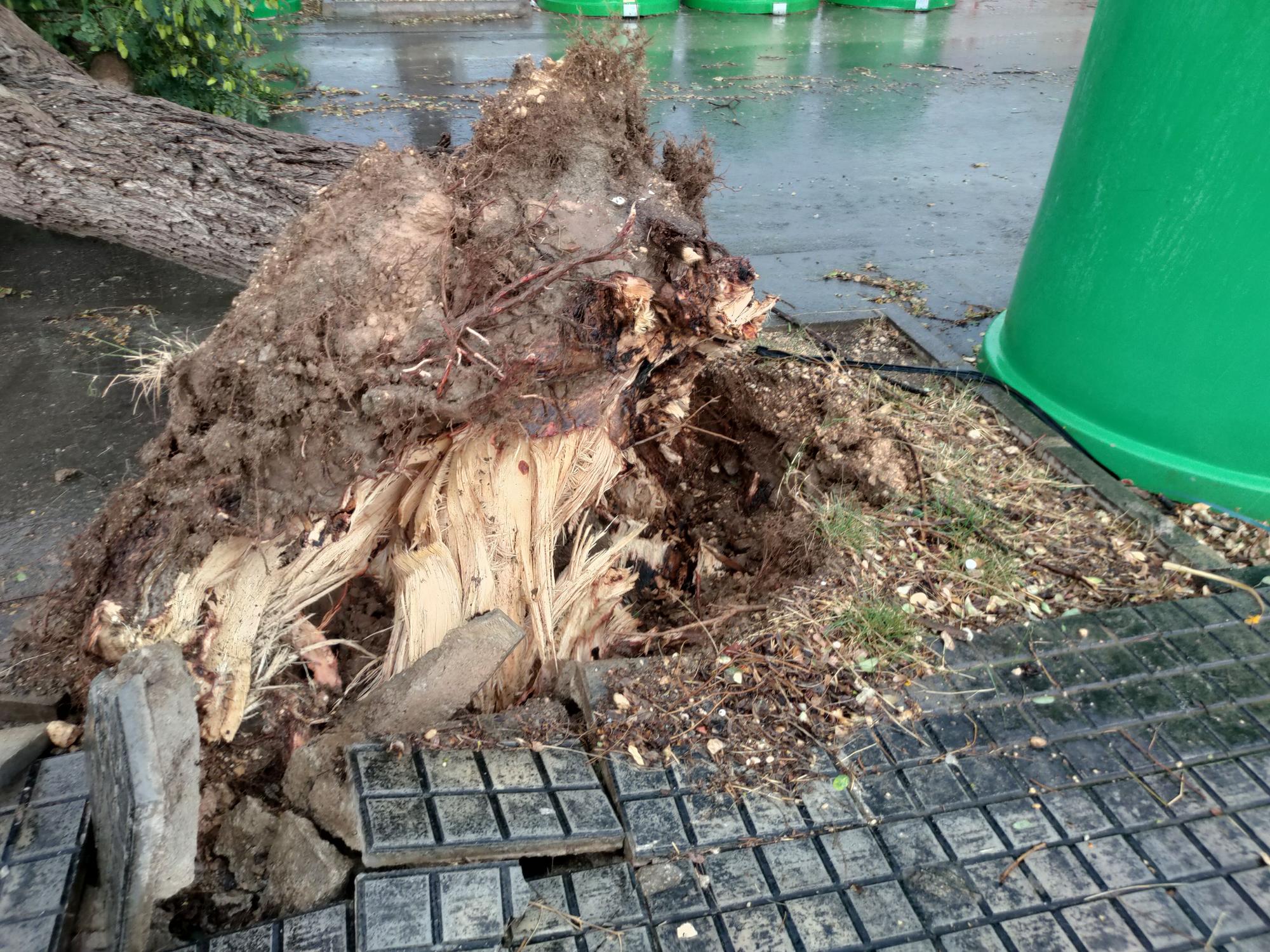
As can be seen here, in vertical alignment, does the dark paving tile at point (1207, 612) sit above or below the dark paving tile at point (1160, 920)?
above

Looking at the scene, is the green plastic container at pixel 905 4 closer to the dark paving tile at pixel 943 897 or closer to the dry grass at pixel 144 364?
the dry grass at pixel 144 364

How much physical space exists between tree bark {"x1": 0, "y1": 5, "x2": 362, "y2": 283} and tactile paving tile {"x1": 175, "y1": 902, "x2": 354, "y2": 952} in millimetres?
2998

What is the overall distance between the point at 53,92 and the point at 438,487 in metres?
3.18

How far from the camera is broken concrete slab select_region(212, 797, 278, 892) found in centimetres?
187

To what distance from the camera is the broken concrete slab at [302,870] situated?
1.76m

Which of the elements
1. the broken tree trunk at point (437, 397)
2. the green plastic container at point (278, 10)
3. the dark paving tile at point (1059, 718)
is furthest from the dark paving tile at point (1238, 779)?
the green plastic container at point (278, 10)

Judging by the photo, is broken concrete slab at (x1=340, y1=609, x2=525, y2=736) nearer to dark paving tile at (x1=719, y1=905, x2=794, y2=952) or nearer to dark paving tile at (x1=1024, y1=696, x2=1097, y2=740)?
dark paving tile at (x1=719, y1=905, x2=794, y2=952)

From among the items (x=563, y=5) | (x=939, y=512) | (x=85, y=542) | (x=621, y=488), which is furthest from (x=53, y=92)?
(x=563, y=5)

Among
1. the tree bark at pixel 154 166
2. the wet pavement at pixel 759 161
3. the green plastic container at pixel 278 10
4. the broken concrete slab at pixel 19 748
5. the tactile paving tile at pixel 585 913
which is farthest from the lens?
the green plastic container at pixel 278 10

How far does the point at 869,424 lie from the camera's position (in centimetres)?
311

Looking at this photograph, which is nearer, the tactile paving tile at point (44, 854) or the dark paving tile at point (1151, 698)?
the tactile paving tile at point (44, 854)

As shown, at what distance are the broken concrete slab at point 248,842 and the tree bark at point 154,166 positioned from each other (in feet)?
8.85

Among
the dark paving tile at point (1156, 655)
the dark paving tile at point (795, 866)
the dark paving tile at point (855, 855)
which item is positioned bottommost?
the dark paving tile at point (855, 855)

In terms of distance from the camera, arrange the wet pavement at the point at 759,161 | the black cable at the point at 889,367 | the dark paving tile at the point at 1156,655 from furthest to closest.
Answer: the wet pavement at the point at 759,161
the black cable at the point at 889,367
the dark paving tile at the point at 1156,655
